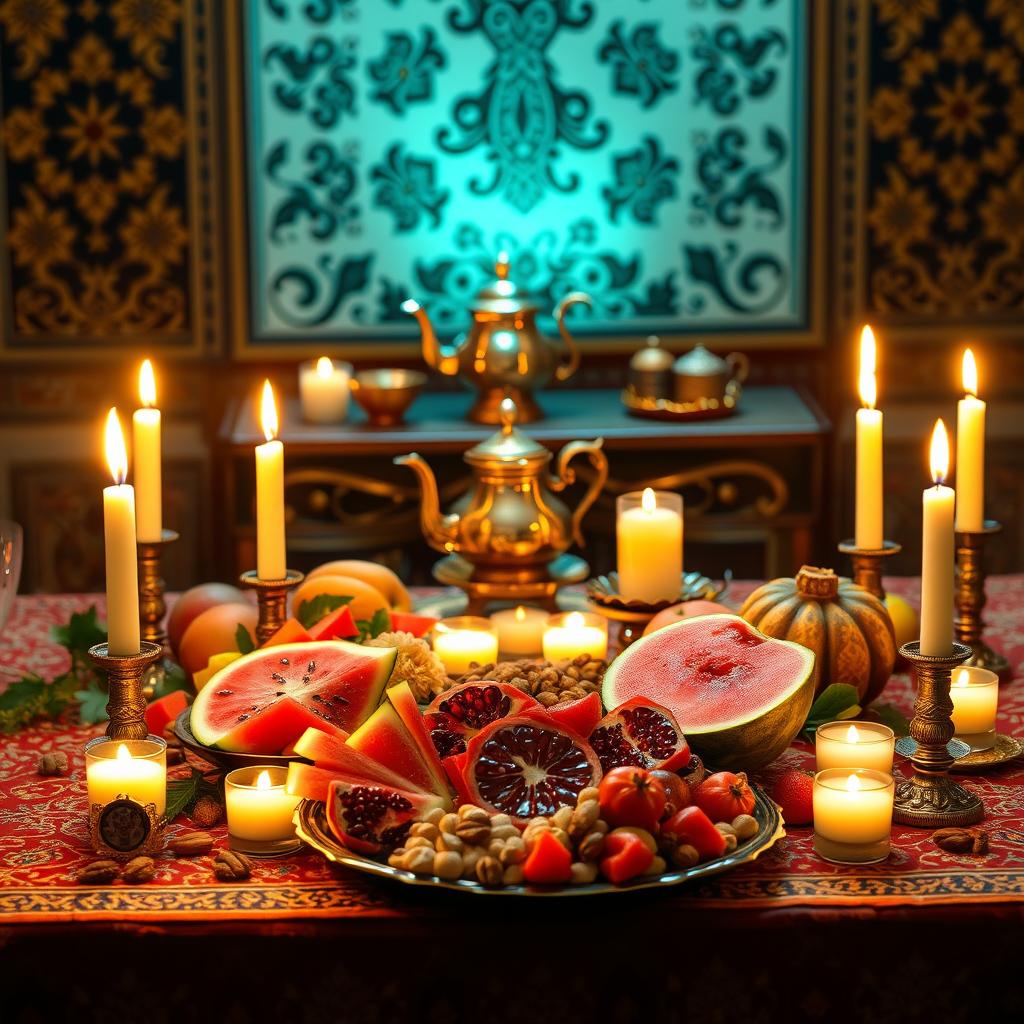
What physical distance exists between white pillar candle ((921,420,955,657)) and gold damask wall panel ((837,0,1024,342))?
2549 mm

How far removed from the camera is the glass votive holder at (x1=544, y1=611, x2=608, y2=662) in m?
1.95

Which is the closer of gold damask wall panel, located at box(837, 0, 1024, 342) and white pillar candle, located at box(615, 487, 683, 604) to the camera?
white pillar candle, located at box(615, 487, 683, 604)

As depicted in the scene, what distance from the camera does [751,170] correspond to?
3.97 metres

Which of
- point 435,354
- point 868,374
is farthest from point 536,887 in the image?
point 435,354

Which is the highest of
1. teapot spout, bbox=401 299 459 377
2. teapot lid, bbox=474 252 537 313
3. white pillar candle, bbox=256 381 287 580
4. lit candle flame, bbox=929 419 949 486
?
teapot lid, bbox=474 252 537 313

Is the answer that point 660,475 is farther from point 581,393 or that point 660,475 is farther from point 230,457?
point 230,457

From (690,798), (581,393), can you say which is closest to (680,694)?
(690,798)

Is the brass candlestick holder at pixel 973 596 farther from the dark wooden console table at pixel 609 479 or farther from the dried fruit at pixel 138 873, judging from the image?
the dark wooden console table at pixel 609 479

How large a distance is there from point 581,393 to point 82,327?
1227 millimetres

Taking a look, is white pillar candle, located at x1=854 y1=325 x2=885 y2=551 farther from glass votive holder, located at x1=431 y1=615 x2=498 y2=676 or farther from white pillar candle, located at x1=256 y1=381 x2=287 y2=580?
white pillar candle, located at x1=256 y1=381 x2=287 y2=580

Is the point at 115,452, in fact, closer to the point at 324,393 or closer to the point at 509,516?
the point at 509,516

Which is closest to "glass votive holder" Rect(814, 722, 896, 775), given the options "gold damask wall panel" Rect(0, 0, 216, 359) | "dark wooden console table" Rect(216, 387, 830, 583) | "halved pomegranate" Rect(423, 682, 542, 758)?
"halved pomegranate" Rect(423, 682, 542, 758)

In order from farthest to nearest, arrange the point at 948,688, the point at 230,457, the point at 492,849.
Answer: the point at 230,457, the point at 948,688, the point at 492,849

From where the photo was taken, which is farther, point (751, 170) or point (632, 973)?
point (751, 170)
